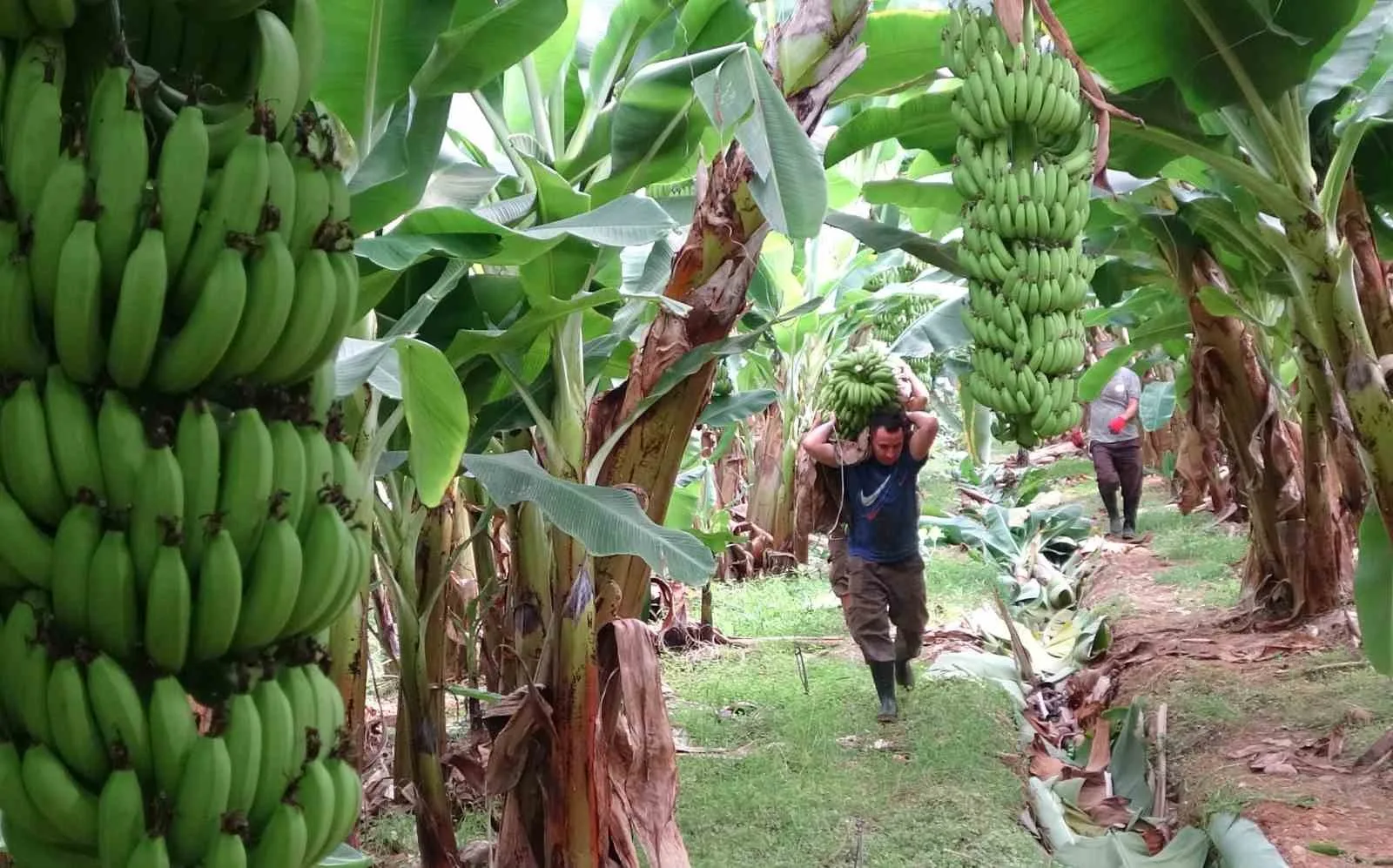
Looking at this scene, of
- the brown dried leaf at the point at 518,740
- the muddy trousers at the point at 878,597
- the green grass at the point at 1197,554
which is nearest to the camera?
the brown dried leaf at the point at 518,740

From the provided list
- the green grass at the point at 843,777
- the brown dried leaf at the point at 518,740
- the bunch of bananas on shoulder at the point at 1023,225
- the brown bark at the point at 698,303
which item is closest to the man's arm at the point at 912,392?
the green grass at the point at 843,777

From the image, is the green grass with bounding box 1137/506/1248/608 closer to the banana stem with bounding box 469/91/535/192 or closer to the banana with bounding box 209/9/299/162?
the banana stem with bounding box 469/91/535/192

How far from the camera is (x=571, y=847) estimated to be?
2.26 m

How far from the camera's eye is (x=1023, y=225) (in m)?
2.00

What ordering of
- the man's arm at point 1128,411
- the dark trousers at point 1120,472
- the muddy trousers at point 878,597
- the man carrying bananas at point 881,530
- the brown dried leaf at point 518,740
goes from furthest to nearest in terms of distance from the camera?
the dark trousers at point 1120,472
the man's arm at point 1128,411
the muddy trousers at point 878,597
the man carrying bananas at point 881,530
the brown dried leaf at point 518,740

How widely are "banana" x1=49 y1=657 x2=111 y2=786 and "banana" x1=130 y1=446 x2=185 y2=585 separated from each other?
0.11 meters

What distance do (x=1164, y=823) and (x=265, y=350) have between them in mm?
3461

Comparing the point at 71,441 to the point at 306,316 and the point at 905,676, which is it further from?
the point at 905,676

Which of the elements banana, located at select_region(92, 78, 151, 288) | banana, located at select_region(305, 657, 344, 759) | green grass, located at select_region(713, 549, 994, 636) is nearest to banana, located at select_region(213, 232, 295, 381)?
banana, located at select_region(92, 78, 151, 288)

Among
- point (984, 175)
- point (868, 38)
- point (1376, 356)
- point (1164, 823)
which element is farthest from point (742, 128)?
point (1164, 823)

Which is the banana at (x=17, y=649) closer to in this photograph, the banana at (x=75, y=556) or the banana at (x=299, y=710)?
the banana at (x=75, y=556)

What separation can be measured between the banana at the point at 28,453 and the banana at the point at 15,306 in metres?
0.03

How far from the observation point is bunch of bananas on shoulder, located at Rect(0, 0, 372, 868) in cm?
91

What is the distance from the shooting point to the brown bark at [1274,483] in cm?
477
